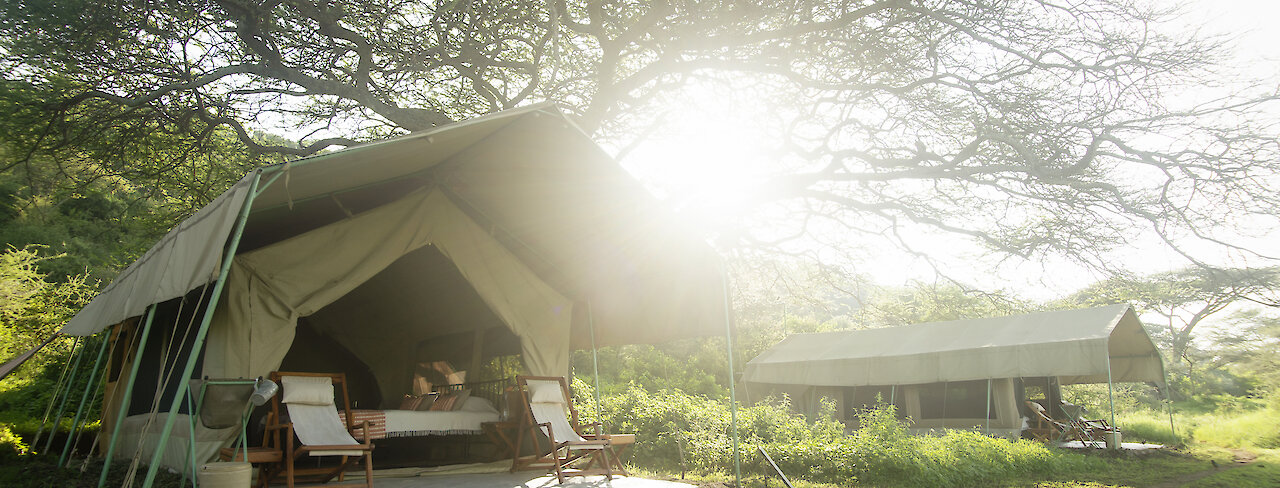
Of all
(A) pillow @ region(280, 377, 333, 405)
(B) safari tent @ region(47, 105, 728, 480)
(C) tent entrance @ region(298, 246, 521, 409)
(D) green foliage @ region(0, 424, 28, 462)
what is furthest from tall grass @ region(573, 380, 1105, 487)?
(D) green foliage @ region(0, 424, 28, 462)

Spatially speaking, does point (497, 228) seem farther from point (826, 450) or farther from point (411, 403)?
point (826, 450)

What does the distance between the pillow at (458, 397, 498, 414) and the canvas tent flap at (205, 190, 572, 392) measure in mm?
627

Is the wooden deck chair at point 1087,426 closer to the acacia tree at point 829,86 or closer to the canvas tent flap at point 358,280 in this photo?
the acacia tree at point 829,86

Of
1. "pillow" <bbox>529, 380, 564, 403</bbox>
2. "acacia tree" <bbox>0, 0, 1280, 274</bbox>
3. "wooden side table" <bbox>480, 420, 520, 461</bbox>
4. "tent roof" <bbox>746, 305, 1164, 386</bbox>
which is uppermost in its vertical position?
"acacia tree" <bbox>0, 0, 1280, 274</bbox>

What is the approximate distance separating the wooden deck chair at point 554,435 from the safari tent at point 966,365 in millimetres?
5906

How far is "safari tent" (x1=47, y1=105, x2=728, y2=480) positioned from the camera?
411 cm

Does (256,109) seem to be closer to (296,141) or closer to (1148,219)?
(296,141)

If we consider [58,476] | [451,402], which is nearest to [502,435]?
[451,402]

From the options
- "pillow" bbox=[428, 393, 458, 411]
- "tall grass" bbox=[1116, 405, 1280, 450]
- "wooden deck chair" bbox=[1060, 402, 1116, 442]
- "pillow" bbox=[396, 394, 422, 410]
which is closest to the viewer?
"pillow" bbox=[428, 393, 458, 411]

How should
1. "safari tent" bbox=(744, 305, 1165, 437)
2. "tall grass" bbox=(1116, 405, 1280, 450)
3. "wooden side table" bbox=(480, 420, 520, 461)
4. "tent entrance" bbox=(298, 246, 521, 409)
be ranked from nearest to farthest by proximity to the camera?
"wooden side table" bbox=(480, 420, 520, 461), "tent entrance" bbox=(298, 246, 521, 409), "safari tent" bbox=(744, 305, 1165, 437), "tall grass" bbox=(1116, 405, 1280, 450)

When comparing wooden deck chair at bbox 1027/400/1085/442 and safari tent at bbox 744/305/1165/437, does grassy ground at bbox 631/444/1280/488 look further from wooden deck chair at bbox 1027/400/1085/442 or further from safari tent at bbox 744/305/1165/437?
safari tent at bbox 744/305/1165/437

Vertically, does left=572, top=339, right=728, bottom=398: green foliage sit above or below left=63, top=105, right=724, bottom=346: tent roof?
below

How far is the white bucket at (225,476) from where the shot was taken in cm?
313

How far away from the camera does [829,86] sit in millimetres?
7992
